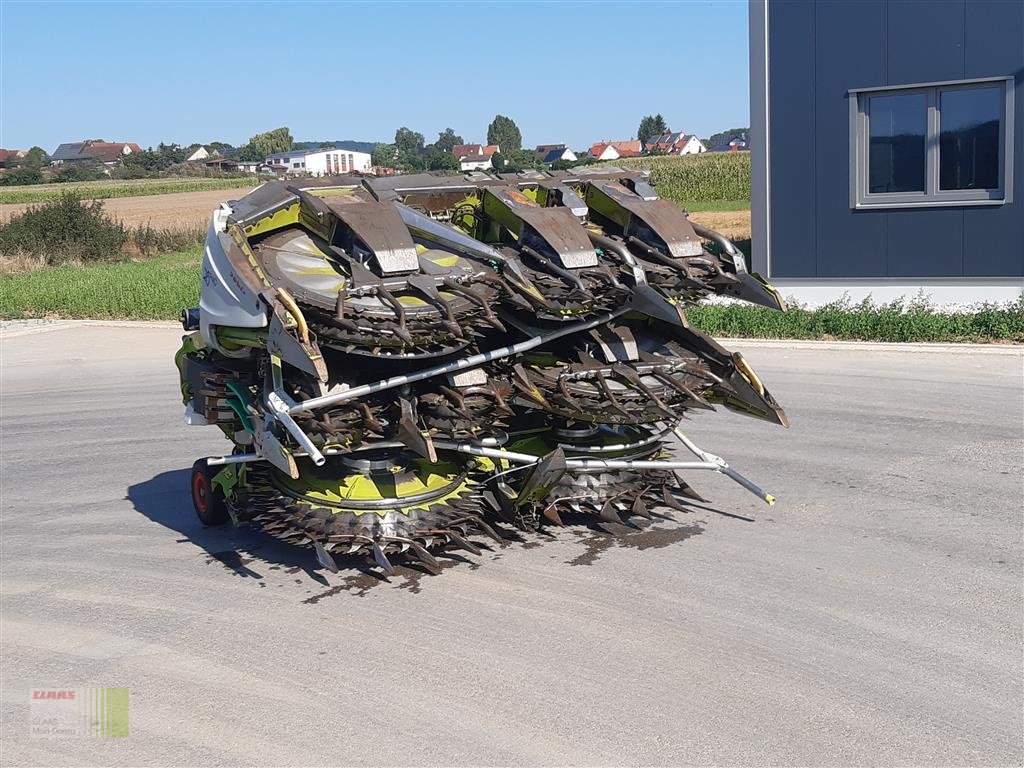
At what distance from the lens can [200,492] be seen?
909 cm

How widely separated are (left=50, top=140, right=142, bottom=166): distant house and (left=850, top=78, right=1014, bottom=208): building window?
367 feet

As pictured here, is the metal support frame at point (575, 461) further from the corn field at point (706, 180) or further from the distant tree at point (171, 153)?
the distant tree at point (171, 153)

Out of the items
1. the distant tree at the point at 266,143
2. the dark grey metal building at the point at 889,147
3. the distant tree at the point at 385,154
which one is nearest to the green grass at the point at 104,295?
the distant tree at the point at 385,154

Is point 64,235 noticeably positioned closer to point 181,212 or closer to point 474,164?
point 181,212

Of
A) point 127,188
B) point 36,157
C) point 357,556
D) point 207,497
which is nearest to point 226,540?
point 207,497

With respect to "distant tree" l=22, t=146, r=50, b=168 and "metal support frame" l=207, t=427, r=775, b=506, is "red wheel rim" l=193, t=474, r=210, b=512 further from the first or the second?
"distant tree" l=22, t=146, r=50, b=168

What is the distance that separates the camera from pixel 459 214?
8.60m

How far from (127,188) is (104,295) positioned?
5098 centimetres

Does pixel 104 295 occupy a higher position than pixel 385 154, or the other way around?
pixel 385 154

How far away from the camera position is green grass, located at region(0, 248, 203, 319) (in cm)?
2294

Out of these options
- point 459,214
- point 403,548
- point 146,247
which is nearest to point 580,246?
point 459,214

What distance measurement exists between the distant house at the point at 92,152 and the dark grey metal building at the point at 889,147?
11072cm

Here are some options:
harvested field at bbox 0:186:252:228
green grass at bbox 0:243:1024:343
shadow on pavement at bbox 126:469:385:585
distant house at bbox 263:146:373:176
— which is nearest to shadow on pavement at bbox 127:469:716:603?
shadow on pavement at bbox 126:469:385:585

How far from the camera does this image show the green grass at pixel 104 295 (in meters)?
22.9
